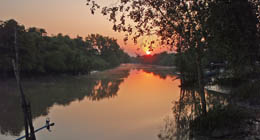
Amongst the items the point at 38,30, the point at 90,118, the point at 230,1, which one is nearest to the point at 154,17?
the point at 230,1

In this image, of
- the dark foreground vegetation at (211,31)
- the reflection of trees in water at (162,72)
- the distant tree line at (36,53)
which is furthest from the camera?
the reflection of trees in water at (162,72)

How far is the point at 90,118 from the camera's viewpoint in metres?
18.4

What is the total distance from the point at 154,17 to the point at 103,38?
12657cm

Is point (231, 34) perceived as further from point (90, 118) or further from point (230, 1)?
point (90, 118)

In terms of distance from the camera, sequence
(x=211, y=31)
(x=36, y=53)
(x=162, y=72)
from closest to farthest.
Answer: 1. (x=211, y=31)
2. (x=36, y=53)
3. (x=162, y=72)

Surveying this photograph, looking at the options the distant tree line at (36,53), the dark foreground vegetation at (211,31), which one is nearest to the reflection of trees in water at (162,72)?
the distant tree line at (36,53)

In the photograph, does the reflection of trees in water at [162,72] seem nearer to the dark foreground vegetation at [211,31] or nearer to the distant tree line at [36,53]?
the distant tree line at [36,53]

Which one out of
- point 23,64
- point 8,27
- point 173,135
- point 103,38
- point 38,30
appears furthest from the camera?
point 103,38

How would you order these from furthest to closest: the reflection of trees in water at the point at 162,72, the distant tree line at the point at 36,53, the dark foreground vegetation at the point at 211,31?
1. the reflection of trees in water at the point at 162,72
2. the distant tree line at the point at 36,53
3. the dark foreground vegetation at the point at 211,31

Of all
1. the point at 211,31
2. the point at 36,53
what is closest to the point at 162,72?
the point at 36,53

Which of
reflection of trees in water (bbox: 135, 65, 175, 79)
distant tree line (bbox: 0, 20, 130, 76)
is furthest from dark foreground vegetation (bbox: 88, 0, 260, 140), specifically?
reflection of trees in water (bbox: 135, 65, 175, 79)

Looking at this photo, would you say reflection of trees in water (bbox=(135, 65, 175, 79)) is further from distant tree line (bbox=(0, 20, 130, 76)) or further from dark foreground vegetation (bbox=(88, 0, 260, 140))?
dark foreground vegetation (bbox=(88, 0, 260, 140))

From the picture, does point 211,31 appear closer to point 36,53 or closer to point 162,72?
point 36,53

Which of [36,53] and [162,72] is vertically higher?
[36,53]
